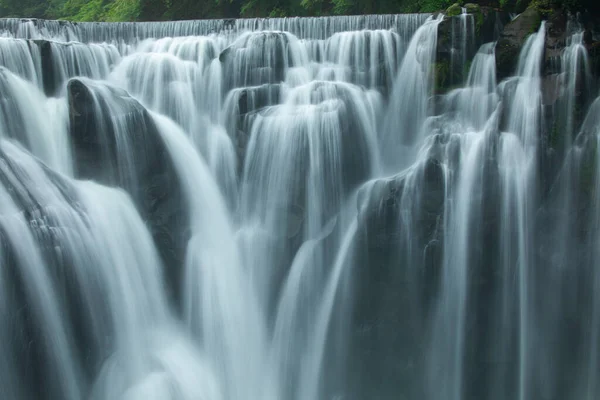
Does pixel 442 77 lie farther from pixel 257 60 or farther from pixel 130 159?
pixel 130 159

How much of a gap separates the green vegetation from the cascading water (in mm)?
1428

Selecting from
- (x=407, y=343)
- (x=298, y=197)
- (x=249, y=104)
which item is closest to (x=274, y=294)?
(x=298, y=197)

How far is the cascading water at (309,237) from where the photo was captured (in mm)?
8867

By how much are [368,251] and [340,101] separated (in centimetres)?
326

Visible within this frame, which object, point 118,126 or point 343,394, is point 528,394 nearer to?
point 343,394

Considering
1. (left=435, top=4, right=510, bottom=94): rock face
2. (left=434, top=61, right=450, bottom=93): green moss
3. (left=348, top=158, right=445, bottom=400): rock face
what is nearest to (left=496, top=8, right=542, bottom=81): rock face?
(left=435, top=4, right=510, bottom=94): rock face

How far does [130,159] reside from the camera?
10.7 meters

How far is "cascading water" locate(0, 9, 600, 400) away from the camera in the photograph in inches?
349

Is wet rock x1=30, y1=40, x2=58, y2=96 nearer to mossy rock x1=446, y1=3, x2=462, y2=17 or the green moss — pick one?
the green moss

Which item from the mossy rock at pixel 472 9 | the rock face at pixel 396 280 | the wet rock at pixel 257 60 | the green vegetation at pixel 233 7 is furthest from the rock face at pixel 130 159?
the mossy rock at pixel 472 9

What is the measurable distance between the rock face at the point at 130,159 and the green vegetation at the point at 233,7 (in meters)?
6.77

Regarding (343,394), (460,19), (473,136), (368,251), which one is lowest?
(343,394)

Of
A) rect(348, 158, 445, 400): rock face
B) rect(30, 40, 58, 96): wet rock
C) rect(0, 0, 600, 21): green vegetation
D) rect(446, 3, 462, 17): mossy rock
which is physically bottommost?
rect(348, 158, 445, 400): rock face

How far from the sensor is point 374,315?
32.9ft
